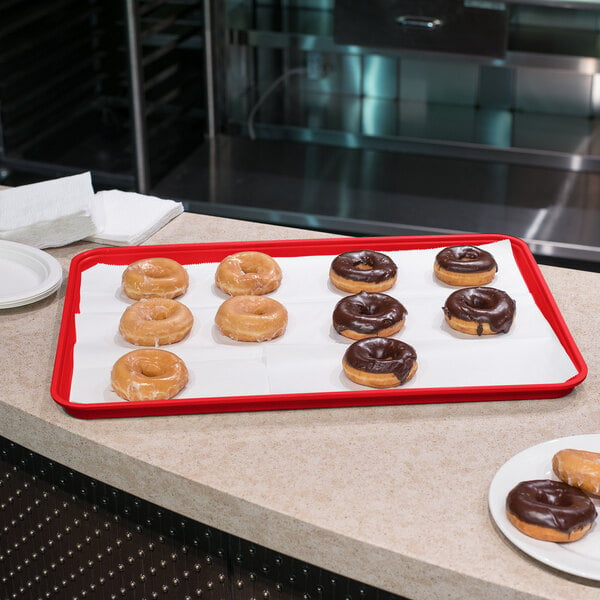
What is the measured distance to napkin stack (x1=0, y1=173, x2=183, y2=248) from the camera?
71.7 inches

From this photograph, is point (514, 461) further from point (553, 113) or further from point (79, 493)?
point (553, 113)

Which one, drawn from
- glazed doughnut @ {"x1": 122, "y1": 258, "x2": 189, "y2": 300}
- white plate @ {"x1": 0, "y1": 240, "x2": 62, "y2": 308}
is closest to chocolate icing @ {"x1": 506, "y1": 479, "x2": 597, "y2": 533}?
glazed doughnut @ {"x1": 122, "y1": 258, "x2": 189, "y2": 300}

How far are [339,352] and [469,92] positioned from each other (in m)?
2.14

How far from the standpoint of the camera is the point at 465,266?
63.7 inches

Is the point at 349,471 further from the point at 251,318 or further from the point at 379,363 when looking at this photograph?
the point at 251,318

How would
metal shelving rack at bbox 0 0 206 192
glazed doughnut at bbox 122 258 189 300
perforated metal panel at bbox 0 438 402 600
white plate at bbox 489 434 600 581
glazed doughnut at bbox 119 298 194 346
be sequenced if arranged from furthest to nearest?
metal shelving rack at bbox 0 0 206 192 → glazed doughnut at bbox 122 258 189 300 → glazed doughnut at bbox 119 298 194 346 → perforated metal panel at bbox 0 438 402 600 → white plate at bbox 489 434 600 581

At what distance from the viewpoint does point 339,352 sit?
4.74 feet

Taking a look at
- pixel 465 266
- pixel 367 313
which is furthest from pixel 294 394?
pixel 465 266

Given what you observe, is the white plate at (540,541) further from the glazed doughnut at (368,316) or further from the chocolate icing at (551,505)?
the glazed doughnut at (368,316)

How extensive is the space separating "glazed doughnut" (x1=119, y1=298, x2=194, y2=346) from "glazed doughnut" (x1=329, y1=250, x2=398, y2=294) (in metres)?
0.28

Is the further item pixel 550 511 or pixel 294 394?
pixel 294 394

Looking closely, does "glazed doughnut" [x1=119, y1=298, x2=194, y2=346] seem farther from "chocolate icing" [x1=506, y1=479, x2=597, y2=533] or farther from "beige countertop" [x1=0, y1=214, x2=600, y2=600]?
"chocolate icing" [x1=506, y1=479, x2=597, y2=533]

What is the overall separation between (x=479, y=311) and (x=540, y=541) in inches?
18.8

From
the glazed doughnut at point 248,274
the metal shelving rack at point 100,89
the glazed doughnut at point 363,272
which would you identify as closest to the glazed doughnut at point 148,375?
the glazed doughnut at point 248,274
